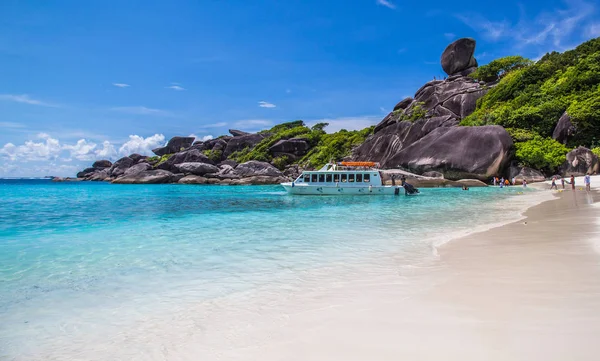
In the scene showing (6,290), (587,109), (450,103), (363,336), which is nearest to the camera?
(363,336)

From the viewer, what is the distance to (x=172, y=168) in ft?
190

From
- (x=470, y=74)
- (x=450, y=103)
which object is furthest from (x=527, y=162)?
(x=470, y=74)

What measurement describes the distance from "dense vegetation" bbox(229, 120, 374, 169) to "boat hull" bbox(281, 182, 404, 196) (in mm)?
27709

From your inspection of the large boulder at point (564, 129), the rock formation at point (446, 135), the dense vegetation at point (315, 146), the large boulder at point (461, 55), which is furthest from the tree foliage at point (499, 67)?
the large boulder at point (564, 129)

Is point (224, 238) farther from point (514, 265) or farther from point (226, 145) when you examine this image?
point (226, 145)

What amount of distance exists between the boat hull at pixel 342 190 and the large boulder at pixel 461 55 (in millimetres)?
43143

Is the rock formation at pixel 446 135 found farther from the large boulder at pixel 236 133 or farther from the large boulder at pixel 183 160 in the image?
the large boulder at pixel 236 133

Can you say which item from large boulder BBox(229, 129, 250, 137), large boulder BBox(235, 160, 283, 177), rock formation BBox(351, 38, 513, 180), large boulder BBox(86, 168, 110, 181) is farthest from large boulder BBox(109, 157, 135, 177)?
rock formation BBox(351, 38, 513, 180)

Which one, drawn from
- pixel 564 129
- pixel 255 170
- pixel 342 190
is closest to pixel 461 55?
pixel 564 129

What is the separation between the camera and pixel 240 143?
72938 millimetres

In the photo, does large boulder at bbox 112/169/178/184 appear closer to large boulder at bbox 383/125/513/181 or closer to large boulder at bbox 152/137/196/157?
large boulder at bbox 152/137/196/157

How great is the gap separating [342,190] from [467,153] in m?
13.6

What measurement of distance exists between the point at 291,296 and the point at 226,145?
235 feet

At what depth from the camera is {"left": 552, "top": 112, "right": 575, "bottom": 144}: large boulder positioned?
33281 mm
